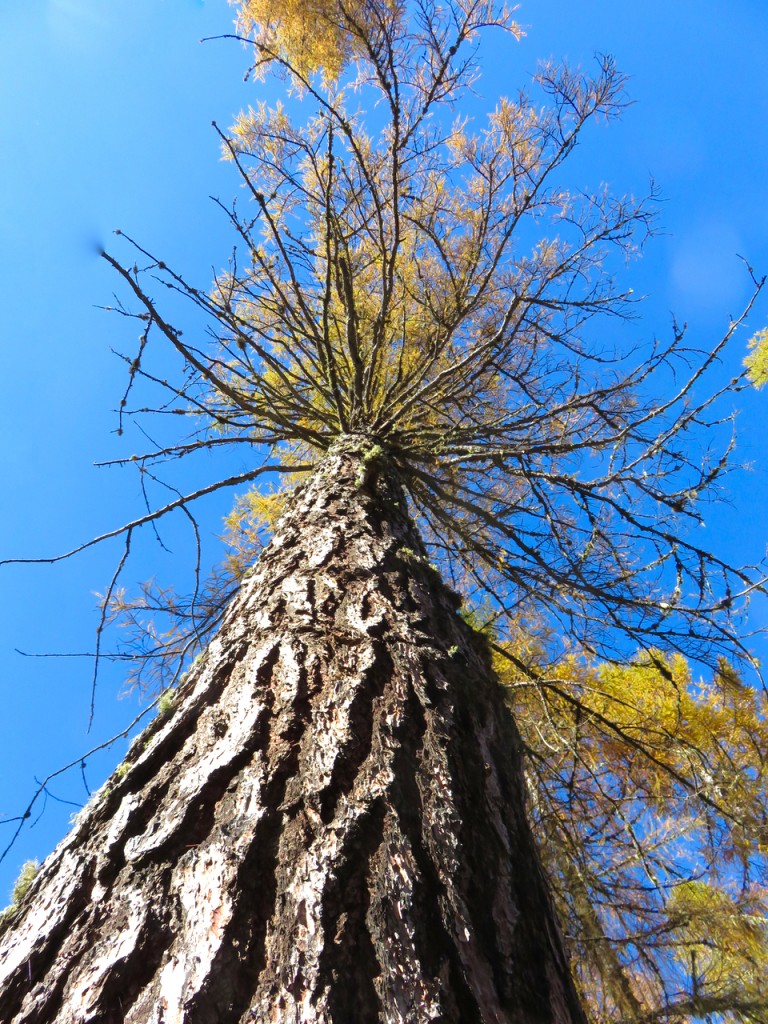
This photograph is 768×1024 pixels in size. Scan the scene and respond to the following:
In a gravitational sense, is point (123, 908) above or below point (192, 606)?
below

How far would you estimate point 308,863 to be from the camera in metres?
1.04

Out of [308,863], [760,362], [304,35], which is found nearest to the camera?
[308,863]

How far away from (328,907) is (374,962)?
108 millimetres

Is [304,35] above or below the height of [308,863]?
above

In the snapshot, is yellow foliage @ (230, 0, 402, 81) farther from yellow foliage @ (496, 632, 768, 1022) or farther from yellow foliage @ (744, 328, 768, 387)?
yellow foliage @ (744, 328, 768, 387)

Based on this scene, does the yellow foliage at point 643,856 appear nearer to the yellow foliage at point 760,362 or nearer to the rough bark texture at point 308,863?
the rough bark texture at point 308,863

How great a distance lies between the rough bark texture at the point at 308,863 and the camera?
894 millimetres

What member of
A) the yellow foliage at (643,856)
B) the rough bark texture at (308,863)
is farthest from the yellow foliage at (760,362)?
the rough bark texture at (308,863)

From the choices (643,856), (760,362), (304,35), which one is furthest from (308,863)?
(760,362)

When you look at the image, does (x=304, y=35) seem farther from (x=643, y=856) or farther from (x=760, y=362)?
(x=760, y=362)

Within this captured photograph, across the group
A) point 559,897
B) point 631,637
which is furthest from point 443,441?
point 559,897

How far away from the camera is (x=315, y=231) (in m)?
4.92

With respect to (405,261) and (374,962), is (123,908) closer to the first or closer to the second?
(374,962)

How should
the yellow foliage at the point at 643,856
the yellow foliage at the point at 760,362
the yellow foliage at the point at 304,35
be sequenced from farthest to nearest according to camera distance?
the yellow foliage at the point at 760,362, the yellow foliage at the point at 304,35, the yellow foliage at the point at 643,856
